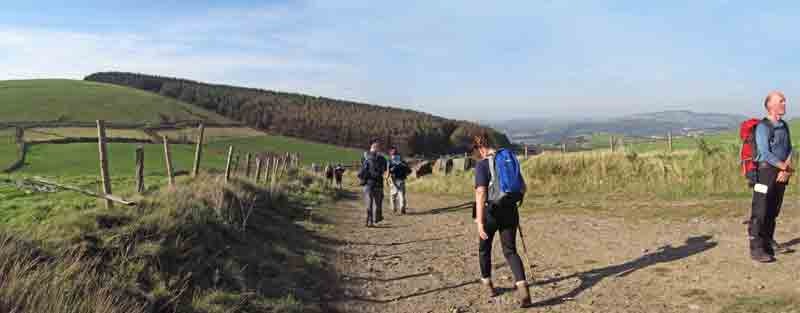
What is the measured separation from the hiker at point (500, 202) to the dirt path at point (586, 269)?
1.36 ft

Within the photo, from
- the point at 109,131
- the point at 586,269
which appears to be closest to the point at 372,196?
the point at 586,269

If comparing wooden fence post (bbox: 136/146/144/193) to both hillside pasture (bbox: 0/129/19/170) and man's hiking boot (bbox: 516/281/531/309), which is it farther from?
hillside pasture (bbox: 0/129/19/170)

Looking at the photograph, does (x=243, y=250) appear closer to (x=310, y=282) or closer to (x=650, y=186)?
(x=310, y=282)

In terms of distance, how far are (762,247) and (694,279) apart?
1036 millimetres

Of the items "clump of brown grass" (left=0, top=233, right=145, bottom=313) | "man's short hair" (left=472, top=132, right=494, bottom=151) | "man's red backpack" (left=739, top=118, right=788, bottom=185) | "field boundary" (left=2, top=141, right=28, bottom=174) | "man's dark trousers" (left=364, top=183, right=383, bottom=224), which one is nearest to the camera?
"clump of brown grass" (left=0, top=233, right=145, bottom=313)

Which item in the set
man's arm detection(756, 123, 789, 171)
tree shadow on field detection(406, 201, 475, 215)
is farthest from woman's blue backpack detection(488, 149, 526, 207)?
tree shadow on field detection(406, 201, 475, 215)

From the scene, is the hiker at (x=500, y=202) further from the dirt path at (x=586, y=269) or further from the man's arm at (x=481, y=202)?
the dirt path at (x=586, y=269)

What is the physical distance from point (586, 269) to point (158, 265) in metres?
5.16

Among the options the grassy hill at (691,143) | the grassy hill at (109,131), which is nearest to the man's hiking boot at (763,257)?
the grassy hill at (691,143)

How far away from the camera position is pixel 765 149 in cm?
584

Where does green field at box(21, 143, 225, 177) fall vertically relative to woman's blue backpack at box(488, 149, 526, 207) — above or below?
below

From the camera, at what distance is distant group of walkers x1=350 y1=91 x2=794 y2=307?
18.0ft

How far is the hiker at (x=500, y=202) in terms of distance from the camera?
5.44m

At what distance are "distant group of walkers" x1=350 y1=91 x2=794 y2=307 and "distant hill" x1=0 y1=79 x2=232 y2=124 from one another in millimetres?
74537
